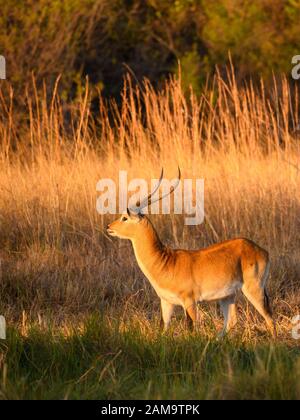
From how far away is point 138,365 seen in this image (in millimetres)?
5285

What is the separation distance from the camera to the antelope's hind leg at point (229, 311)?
6.34 m

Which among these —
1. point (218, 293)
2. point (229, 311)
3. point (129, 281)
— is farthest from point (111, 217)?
point (218, 293)

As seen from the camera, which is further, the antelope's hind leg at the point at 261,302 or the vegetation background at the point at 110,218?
the antelope's hind leg at the point at 261,302

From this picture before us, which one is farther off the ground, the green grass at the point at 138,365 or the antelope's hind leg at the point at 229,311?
the antelope's hind leg at the point at 229,311

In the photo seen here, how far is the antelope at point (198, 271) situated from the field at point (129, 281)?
20 cm

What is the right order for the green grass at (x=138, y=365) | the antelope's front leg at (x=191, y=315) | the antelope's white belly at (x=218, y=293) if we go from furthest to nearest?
the antelope's white belly at (x=218, y=293) < the antelope's front leg at (x=191, y=315) < the green grass at (x=138, y=365)

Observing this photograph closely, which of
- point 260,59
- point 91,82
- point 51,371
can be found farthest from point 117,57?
point 51,371

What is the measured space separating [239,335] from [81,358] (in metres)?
1.02

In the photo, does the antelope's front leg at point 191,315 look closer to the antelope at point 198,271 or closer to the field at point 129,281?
the antelope at point 198,271

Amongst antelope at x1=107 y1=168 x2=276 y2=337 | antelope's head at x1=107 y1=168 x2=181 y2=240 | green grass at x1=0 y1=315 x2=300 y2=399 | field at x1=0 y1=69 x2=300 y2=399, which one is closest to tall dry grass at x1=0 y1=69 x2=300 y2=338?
field at x1=0 y1=69 x2=300 y2=399

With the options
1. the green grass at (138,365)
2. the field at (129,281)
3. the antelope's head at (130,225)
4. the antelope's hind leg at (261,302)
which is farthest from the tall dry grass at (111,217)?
the green grass at (138,365)

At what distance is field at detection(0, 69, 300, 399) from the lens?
4.94 metres
